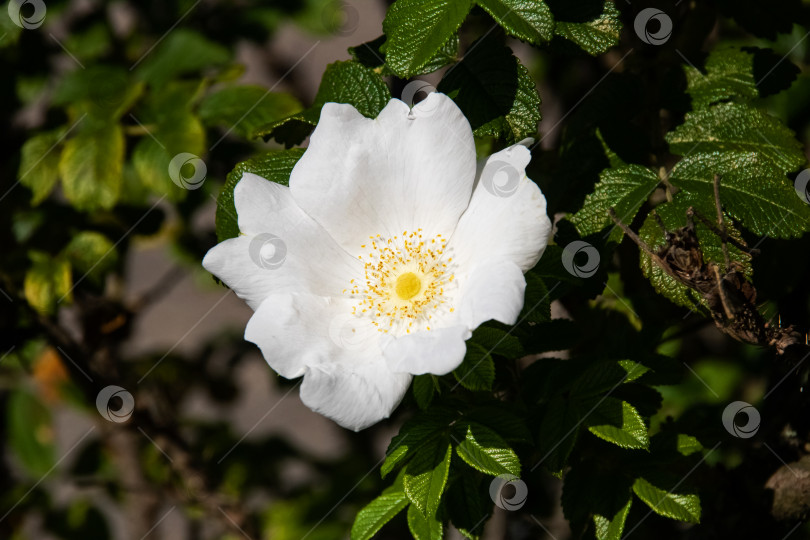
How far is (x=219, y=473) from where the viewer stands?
238 cm

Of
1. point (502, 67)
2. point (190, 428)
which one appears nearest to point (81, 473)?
point (190, 428)

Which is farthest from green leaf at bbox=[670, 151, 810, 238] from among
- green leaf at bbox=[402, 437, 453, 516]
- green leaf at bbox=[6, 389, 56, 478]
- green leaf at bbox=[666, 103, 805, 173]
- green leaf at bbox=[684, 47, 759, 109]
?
green leaf at bbox=[6, 389, 56, 478]

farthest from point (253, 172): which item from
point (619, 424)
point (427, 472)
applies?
point (619, 424)

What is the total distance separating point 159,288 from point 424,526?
1.44 metres

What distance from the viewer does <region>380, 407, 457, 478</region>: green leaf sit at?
1136mm

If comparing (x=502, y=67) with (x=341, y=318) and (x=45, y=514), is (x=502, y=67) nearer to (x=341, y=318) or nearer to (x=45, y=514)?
(x=341, y=318)

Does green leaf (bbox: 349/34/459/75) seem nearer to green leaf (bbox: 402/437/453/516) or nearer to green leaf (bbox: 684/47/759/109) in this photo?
green leaf (bbox: 684/47/759/109)

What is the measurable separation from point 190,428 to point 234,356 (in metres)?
0.31

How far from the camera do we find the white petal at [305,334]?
111 cm

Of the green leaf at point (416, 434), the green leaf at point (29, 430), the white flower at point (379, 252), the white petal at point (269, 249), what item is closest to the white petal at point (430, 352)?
the white flower at point (379, 252)

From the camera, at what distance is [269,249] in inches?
48.1

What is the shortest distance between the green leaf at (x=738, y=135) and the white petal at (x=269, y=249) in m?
0.63

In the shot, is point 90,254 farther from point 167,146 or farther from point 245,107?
point 245,107

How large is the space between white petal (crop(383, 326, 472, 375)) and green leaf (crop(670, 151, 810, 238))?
18.0 inches
